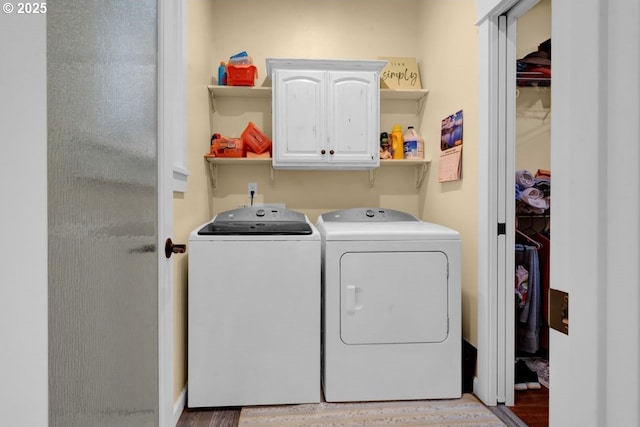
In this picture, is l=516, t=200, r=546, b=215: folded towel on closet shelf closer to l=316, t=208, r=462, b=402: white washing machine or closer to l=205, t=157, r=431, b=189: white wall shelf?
l=205, t=157, r=431, b=189: white wall shelf

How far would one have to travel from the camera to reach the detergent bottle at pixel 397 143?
120 inches

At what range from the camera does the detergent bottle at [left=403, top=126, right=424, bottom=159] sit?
3.00 meters

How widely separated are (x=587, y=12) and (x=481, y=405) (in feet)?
7.08

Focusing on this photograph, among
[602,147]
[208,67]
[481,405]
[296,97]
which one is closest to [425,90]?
[296,97]

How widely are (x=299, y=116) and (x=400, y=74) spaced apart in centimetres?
97

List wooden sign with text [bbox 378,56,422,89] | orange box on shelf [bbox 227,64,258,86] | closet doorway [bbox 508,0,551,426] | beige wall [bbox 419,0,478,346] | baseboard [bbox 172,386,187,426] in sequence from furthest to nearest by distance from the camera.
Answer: wooden sign with text [bbox 378,56,422,89] → orange box on shelf [bbox 227,64,258,86] → closet doorway [bbox 508,0,551,426] → beige wall [bbox 419,0,478,346] → baseboard [bbox 172,386,187,426]

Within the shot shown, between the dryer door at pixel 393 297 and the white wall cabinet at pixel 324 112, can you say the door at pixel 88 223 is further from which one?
the white wall cabinet at pixel 324 112

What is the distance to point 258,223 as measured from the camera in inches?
90.3

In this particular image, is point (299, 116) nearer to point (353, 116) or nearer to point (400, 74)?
point (353, 116)

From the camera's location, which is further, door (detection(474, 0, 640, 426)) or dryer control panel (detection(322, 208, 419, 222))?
dryer control panel (detection(322, 208, 419, 222))

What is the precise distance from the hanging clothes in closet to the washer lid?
57.7 inches

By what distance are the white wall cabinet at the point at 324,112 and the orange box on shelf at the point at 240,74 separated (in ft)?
0.48
